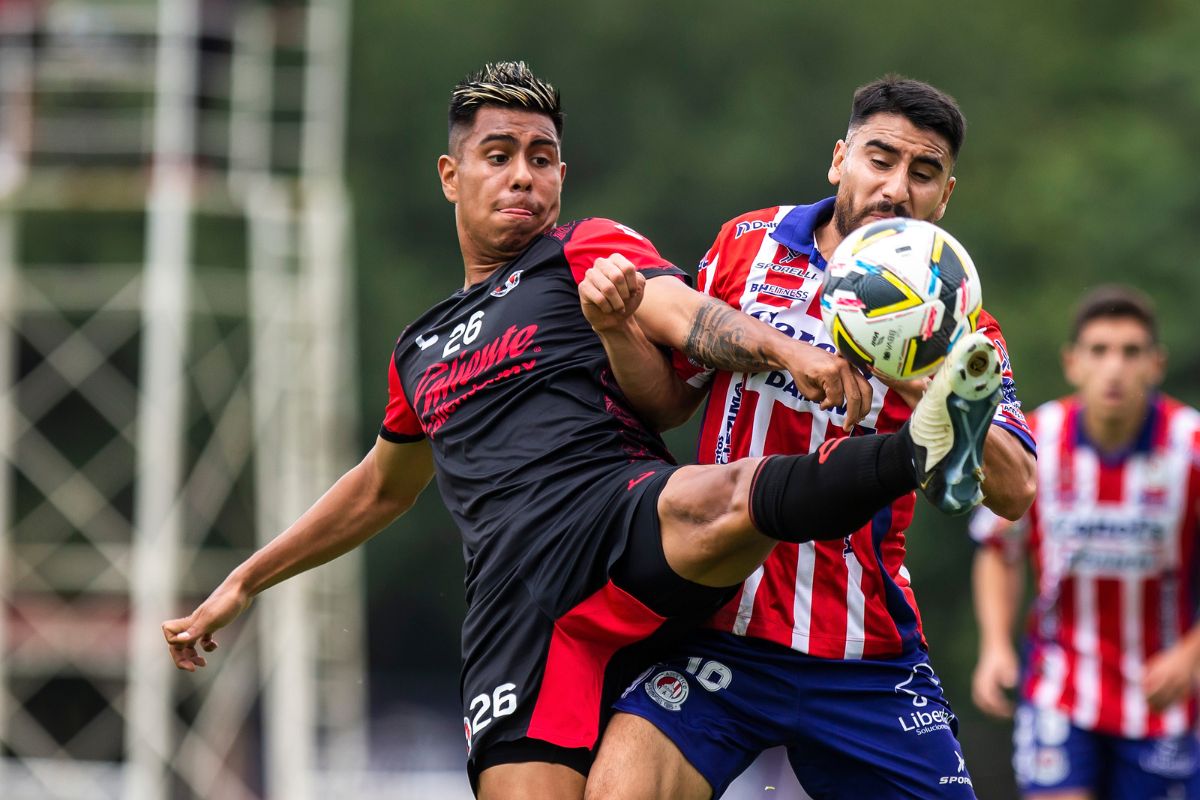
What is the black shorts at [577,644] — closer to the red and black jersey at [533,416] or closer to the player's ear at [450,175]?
the red and black jersey at [533,416]

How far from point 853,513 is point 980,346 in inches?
20.4

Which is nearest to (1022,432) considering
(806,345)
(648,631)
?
(806,345)

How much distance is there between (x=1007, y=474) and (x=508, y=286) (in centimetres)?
152

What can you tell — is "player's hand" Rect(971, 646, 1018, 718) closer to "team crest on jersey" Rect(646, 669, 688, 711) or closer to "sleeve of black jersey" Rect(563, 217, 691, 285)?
"team crest on jersey" Rect(646, 669, 688, 711)

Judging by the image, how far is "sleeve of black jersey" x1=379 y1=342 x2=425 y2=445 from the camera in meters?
5.83

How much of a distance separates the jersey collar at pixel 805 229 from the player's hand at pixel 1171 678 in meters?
3.55

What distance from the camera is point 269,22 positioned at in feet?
66.4

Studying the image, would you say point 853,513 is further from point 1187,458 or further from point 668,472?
point 1187,458

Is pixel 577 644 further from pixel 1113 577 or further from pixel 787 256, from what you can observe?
pixel 1113 577

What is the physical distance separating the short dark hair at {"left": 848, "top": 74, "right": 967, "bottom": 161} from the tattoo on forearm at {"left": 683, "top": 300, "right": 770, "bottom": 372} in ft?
2.12

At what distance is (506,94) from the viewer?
5.61m

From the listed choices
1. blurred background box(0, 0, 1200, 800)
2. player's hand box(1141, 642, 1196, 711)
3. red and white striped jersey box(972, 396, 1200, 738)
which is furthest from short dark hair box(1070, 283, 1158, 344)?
blurred background box(0, 0, 1200, 800)

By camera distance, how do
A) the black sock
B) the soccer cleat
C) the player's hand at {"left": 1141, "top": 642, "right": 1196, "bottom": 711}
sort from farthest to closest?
the player's hand at {"left": 1141, "top": 642, "right": 1196, "bottom": 711}, the black sock, the soccer cleat

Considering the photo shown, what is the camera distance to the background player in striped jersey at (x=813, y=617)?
5.02 meters
